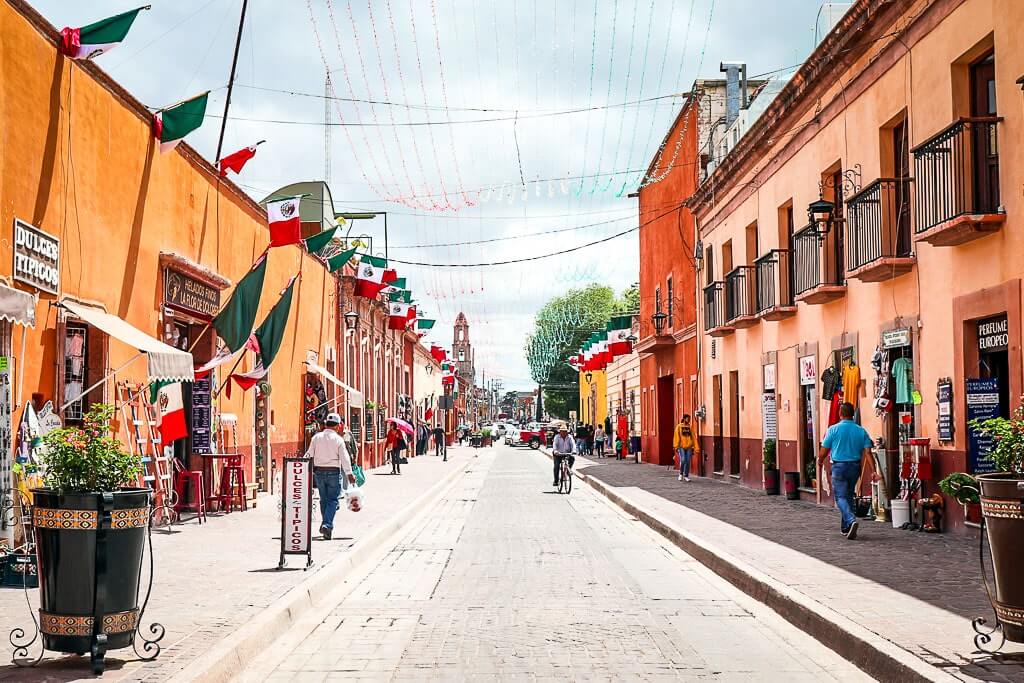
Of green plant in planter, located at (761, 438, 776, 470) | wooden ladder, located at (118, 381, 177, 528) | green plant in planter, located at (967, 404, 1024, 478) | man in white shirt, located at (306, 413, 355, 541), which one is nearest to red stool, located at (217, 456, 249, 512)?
wooden ladder, located at (118, 381, 177, 528)

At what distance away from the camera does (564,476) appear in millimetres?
27500

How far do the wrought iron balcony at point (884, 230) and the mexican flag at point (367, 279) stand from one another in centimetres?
2064

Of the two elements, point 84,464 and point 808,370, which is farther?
point 808,370

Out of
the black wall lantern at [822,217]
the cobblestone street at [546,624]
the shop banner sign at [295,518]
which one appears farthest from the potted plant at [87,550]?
the black wall lantern at [822,217]

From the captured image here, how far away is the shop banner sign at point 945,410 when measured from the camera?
14180mm

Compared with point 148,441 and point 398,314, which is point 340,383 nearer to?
point 148,441

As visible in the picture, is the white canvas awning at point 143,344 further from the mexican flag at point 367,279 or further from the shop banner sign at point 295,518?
the mexican flag at point 367,279

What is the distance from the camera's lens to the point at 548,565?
501 inches

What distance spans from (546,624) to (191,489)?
36.5 ft

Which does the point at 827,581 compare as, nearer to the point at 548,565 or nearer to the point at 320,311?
the point at 548,565

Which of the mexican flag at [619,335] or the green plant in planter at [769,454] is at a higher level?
the mexican flag at [619,335]

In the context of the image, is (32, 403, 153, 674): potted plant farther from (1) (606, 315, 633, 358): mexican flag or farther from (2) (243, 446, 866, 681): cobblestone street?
(1) (606, 315, 633, 358): mexican flag

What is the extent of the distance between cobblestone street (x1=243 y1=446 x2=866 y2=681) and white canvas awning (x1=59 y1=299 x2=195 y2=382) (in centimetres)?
342

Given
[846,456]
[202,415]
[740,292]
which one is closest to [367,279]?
[740,292]
